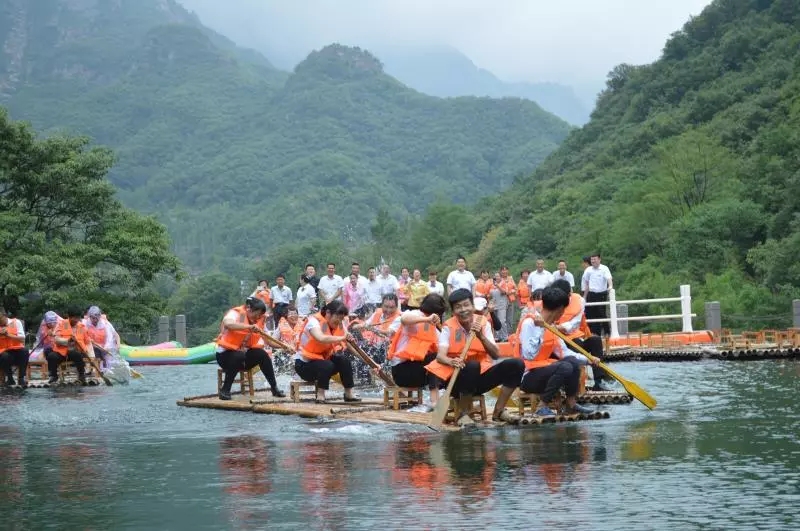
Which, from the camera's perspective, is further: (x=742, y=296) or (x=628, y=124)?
(x=628, y=124)

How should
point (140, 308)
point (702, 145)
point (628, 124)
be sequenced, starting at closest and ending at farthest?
point (140, 308) → point (702, 145) → point (628, 124)

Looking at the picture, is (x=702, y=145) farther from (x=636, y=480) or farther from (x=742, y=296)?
(x=636, y=480)

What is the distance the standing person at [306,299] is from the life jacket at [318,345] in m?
9.96

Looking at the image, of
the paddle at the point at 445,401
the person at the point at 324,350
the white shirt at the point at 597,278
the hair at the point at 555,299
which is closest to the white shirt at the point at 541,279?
the white shirt at the point at 597,278

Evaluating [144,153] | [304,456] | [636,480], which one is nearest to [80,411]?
[304,456]

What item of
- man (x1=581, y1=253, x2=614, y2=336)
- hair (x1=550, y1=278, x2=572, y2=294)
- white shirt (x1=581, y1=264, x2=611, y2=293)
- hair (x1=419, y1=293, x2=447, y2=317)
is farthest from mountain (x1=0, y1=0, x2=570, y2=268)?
hair (x1=550, y1=278, x2=572, y2=294)

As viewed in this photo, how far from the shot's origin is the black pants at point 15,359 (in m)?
20.1

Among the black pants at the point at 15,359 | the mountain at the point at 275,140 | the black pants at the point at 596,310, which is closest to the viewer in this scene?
the black pants at the point at 15,359

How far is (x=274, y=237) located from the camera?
12112 centimetres

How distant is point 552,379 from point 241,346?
4.76 metres

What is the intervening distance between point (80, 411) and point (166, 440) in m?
4.01

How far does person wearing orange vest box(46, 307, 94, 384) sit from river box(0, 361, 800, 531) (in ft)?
20.4

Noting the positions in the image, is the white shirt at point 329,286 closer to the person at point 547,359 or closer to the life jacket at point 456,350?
the person at point 547,359

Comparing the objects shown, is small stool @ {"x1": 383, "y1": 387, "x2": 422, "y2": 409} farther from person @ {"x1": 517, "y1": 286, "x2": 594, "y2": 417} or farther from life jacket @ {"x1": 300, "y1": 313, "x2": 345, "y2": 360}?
person @ {"x1": 517, "y1": 286, "x2": 594, "y2": 417}
